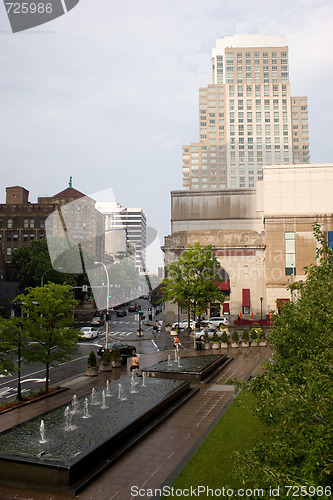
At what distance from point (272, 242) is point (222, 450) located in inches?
2285

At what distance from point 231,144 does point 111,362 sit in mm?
136980

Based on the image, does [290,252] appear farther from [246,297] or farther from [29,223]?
[29,223]

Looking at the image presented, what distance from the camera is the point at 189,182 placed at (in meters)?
159

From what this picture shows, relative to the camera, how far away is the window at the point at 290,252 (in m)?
67.3

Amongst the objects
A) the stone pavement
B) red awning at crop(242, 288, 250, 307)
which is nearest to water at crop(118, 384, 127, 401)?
the stone pavement

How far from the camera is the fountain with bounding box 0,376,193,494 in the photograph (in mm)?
11328

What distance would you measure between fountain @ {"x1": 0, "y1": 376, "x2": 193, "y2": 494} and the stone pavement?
0.33 m

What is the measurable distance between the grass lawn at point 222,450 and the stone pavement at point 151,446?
1.13 ft

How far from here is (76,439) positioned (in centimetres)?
1339

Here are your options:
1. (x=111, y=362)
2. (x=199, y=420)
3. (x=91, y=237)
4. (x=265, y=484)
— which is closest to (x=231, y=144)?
(x=91, y=237)

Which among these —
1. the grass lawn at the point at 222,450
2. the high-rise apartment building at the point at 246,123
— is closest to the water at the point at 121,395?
the grass lawn at the point at 222,450

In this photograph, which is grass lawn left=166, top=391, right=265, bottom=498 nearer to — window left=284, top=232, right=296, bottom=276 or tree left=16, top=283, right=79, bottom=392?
tree left=16, top=283, right=79, bottom=392

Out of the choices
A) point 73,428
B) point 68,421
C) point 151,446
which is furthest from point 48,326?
point 151,446

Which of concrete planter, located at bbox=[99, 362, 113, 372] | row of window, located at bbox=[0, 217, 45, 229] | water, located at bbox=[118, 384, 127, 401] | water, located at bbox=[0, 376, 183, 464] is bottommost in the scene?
concrete planter, located at bbox=[99, 362, 113, 372]
